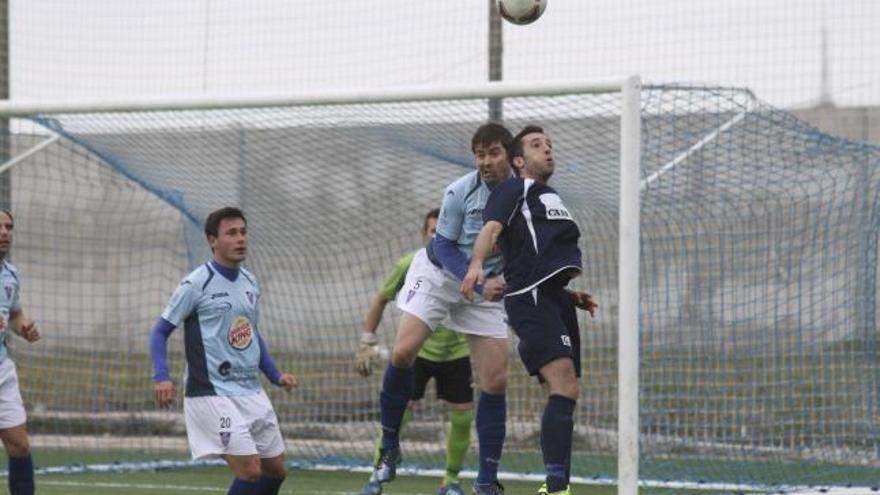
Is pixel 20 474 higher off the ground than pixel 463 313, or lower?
lower

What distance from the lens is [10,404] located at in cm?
1012

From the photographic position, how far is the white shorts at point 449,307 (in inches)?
391

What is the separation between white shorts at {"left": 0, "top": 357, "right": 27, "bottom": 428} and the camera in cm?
1009

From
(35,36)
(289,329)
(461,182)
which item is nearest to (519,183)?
(461,182)

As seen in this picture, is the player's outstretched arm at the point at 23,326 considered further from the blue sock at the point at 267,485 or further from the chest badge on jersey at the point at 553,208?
the chest badge on jersey at the point at 553,208

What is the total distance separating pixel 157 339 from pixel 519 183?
80.3 inches

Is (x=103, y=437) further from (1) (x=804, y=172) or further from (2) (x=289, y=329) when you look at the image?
(1) (x=804, y=172)

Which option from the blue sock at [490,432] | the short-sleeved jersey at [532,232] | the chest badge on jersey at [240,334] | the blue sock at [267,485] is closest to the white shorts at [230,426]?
the blue sock at [267,485]

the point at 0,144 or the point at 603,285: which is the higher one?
the point at 0,144

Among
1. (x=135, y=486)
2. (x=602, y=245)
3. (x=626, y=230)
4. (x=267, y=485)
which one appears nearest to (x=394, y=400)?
(x=267, y=485)

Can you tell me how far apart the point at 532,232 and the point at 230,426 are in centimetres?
184

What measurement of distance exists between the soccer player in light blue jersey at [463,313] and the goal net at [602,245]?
85 centimetres

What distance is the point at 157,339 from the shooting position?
8797 mm

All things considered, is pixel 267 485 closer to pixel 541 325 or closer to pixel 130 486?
pixel 541 325
